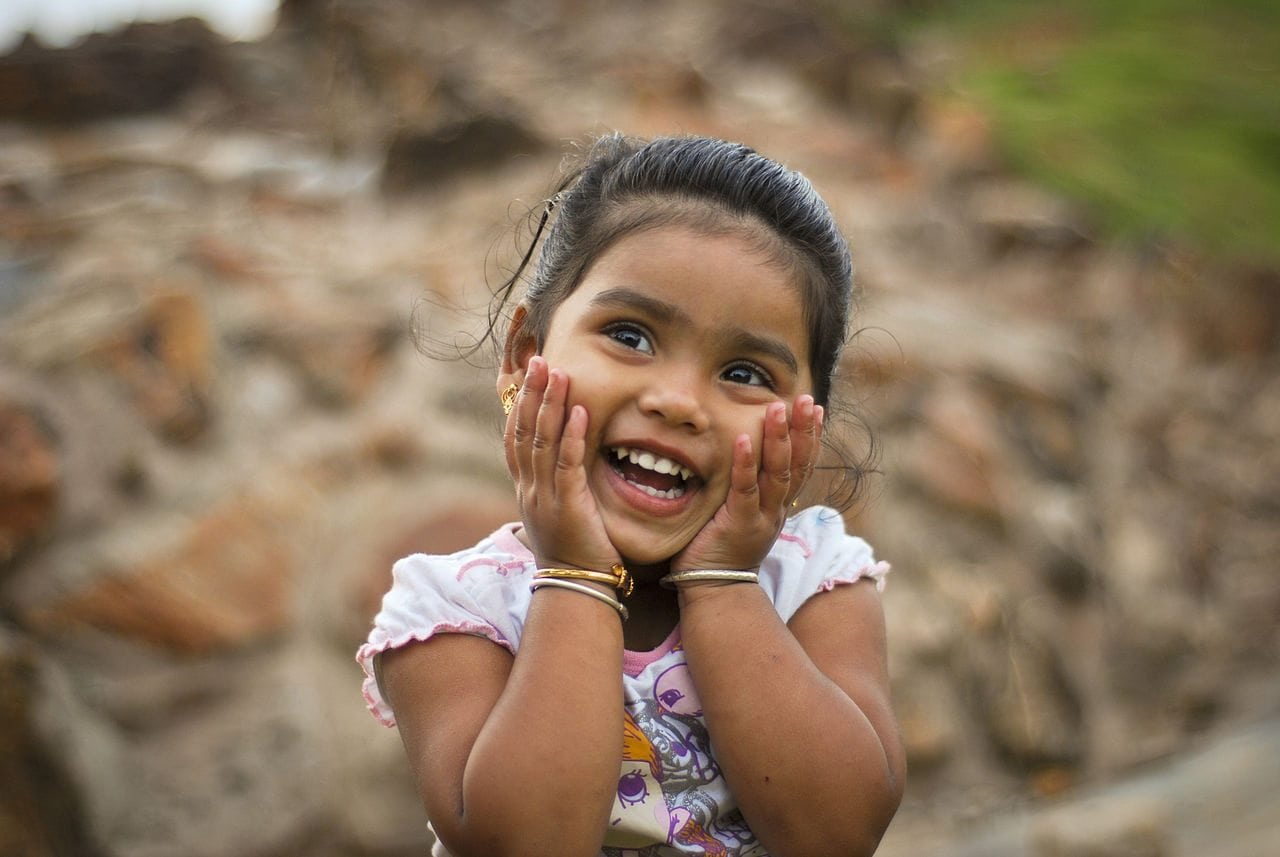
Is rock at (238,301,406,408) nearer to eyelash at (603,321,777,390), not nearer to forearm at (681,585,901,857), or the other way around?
eyelash at (603,321,777,390)

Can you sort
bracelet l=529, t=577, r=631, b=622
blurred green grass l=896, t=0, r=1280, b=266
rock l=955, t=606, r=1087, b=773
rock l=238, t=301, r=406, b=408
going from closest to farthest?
bracelet l=529, t=577, r=631, b=622, rock l=238, t=301, r=406, b=408, rock l=955, t=606, r=1087, b=773, blurred green grass l=896, t=0, r=1280, b=266

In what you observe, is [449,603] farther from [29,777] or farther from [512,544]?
[29,777]

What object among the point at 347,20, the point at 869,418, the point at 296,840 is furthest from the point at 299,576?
the point at 347,20

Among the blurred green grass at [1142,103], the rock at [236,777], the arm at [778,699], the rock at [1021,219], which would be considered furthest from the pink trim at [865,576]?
the blurred green grass at [1142,103]

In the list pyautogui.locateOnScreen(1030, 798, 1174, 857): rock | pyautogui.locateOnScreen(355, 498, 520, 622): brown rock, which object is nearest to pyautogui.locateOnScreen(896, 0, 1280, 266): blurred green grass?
pyautogui.locateOnScreen(1030, 798, 1174, 857): rock

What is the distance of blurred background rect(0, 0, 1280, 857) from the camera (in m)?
2.62

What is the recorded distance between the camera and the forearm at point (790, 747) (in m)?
1.43

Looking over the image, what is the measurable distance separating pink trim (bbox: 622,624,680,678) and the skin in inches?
1.3

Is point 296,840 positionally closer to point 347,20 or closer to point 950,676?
point 950,676

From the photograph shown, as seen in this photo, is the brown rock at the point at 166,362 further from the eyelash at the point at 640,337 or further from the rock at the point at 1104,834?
the rock at the point at 1104,834

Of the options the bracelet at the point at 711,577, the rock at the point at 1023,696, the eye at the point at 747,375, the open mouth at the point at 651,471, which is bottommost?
the rock at the point at 1023,696

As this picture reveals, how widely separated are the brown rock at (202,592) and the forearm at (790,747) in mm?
1542

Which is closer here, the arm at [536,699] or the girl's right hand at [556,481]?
the arm at [536,699]

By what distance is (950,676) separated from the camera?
10.8ft
